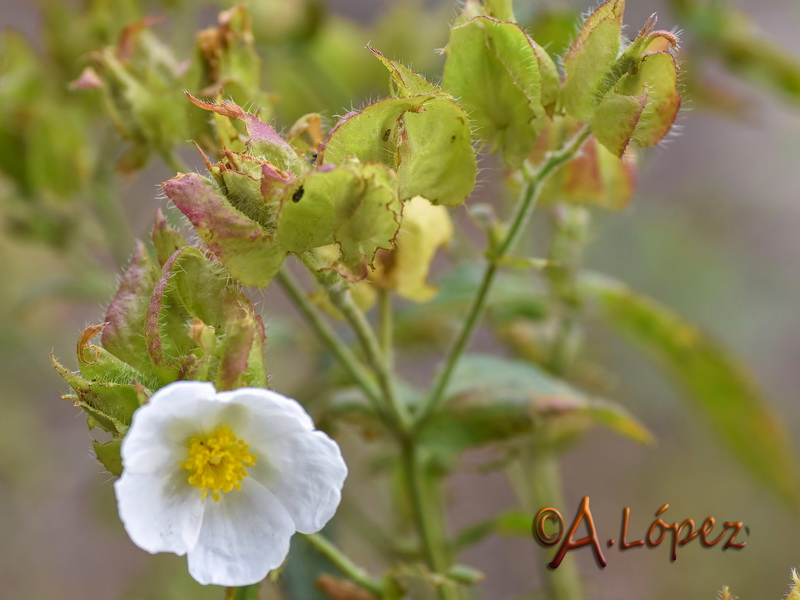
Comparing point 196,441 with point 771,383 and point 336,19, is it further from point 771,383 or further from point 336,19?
point 771,383

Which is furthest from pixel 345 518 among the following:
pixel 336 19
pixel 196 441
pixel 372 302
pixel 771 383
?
pixel 771 383

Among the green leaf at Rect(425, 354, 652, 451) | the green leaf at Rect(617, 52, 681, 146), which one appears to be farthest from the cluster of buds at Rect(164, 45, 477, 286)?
the green leaf at Rect(425, 354, 652, 451)

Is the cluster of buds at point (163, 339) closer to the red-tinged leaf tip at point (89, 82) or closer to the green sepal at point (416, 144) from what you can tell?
the green sepal at point (416, 144)

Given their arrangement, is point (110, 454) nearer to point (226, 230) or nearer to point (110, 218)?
point (226, 230)

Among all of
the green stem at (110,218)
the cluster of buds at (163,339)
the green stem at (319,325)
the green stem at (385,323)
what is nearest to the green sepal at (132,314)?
the cluster of buds at (163,339)

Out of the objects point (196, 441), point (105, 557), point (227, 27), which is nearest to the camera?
point (196, 441)

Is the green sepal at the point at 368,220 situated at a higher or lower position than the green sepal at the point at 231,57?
lower

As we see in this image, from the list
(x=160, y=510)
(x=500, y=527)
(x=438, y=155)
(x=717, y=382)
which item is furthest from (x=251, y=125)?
(x=717, y=382)
